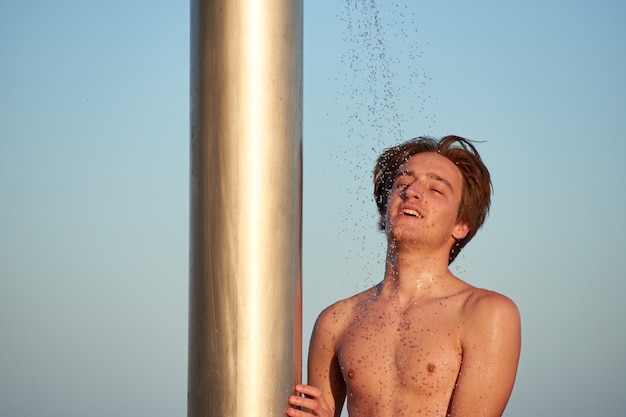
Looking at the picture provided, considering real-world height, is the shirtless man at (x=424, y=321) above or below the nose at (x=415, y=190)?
below

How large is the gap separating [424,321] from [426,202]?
609mm

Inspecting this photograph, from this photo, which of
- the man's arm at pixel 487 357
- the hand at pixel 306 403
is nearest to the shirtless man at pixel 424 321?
the man's arm at pixel 487 357

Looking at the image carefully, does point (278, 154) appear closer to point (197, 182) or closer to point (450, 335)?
point (197, 182)

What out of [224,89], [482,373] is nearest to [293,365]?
[224,89]

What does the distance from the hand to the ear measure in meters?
2.69

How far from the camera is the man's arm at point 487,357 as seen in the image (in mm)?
4613

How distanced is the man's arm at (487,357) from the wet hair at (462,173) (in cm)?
53

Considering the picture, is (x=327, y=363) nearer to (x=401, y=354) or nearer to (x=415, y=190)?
(x=401, y=354)

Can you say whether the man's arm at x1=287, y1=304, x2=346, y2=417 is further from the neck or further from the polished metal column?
the polished metal column

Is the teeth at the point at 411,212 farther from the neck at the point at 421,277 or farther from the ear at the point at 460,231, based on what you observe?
the ear at the point at 460,231

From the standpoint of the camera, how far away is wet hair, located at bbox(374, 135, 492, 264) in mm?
5328

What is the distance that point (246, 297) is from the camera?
6.57 ft

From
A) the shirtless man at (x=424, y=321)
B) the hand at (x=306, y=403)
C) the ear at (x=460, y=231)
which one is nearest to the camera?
the hand at (x=306, y=403)

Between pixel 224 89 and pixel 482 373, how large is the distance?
118 inches
